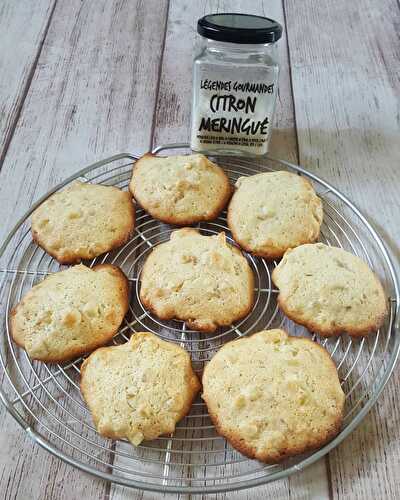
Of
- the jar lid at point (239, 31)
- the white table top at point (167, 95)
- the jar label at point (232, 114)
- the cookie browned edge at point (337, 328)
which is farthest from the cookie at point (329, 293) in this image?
the jar lid at point (239, 31)

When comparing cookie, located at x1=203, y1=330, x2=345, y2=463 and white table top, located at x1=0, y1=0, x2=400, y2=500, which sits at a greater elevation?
white table top, located at x1=0, y1=0, x2=400, y2=500

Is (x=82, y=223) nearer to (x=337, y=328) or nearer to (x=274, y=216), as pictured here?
(x=274, y=216)

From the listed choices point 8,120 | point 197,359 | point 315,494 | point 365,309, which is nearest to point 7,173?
point 8,120

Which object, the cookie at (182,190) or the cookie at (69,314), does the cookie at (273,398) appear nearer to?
the cookie at (69,314)

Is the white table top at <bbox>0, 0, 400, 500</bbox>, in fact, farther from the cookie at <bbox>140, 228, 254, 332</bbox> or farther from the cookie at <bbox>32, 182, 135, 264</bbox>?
the cookie at <bbox>140, 228, 254, 332</bbox>

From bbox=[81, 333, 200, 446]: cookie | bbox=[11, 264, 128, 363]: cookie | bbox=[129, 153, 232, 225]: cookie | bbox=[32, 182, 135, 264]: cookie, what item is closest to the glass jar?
bbox=[129, 153, 232, 225]: cookie

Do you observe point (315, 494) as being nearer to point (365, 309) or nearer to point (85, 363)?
point (365, 309)

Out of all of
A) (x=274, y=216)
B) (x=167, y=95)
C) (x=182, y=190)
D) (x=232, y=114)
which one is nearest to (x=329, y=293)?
(x=274, y=216)
